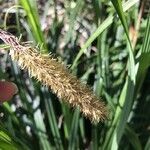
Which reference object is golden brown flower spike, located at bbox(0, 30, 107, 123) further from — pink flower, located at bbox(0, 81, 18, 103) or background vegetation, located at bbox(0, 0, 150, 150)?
background vegetation, located at bbox(0, 0, 150, 150)

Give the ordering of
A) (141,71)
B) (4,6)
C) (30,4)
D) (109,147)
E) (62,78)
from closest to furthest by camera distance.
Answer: (62,78) < (30,4) < (141,71) < (109,147) < (4,6)

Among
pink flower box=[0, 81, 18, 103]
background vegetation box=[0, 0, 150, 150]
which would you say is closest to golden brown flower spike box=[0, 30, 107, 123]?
pink flower box=[0, 81, 18, 103]

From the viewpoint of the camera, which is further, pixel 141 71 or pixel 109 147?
pixel 109 147

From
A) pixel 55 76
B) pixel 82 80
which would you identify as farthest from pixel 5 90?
pixel 82 80

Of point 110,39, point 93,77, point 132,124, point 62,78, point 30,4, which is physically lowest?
point 132,124

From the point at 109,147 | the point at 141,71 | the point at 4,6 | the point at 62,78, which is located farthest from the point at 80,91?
the point at 4,6

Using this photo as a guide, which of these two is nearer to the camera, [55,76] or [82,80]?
[55,76]

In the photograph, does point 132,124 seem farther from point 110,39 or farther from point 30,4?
point 30,4

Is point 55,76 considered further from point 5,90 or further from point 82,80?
point 82,80
